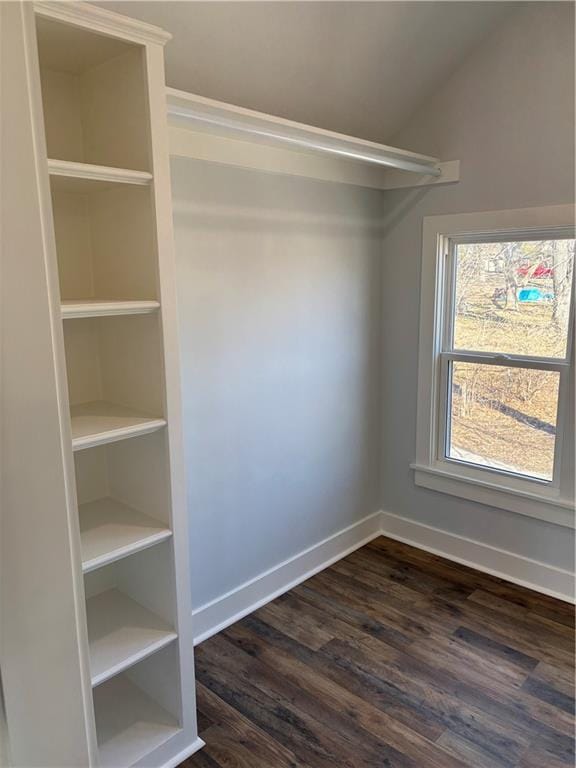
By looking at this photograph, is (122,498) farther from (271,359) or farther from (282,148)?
(282,148)

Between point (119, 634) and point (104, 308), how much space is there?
106 cm

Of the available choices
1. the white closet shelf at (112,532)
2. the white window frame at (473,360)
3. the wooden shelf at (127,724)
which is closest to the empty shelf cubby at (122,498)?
the white closet shelf at (112,532)

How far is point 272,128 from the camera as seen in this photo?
1.90 metres

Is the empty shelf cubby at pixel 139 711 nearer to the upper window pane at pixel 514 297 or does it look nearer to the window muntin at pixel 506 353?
the window muntin at pixel 506 353

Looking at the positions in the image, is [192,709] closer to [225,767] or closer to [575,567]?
[225,767]

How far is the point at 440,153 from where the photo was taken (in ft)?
9.37

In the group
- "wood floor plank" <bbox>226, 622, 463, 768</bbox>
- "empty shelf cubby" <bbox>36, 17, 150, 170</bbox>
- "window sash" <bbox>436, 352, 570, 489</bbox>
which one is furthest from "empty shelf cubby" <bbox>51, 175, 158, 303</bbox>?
"window sash" <bbox>436, 352, 570, 489</bbox>

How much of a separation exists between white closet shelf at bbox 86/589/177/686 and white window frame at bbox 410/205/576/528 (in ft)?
6.14

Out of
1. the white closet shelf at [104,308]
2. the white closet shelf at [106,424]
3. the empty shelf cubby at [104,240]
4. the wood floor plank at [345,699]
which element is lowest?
the wood floor plank at [345,699]

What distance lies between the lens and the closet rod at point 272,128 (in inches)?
66.7

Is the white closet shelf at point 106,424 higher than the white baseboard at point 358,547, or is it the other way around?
the white closet shelf at point 106,424

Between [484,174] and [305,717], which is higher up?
[484,174]

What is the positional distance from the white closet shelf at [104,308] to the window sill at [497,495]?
2113 mm

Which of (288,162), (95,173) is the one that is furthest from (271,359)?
(95,173)
